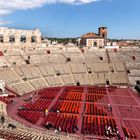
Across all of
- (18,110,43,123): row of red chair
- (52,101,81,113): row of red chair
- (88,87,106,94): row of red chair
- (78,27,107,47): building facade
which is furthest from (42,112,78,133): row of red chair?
(78,27,107,47): building facade

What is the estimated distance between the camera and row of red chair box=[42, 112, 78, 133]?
1261 inches

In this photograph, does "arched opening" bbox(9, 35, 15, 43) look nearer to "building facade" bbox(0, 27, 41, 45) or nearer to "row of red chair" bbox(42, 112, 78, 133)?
"building facade" bbox(0, 27, 41, 45)

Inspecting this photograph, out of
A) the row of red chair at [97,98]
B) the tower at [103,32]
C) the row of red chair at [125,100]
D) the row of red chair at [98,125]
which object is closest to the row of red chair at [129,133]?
the row of red chair at [98,125]

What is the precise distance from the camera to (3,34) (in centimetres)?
7188

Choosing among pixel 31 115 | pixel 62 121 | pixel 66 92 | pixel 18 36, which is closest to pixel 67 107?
pixel 31 115

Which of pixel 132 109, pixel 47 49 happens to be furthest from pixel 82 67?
pixel 132 109

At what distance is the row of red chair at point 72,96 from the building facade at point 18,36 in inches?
1119

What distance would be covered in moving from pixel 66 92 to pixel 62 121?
18.5 metres

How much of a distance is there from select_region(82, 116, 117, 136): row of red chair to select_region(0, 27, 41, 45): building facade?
42.8m

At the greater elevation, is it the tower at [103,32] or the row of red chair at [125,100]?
the tower at [103,32]

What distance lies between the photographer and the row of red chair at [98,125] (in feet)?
103

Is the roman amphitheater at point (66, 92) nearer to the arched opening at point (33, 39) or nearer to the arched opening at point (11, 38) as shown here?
the arched opening at point (33, 39)

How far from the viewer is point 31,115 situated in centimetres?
3697

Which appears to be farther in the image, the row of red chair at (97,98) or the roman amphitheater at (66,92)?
the row of red chair at (97,98)
